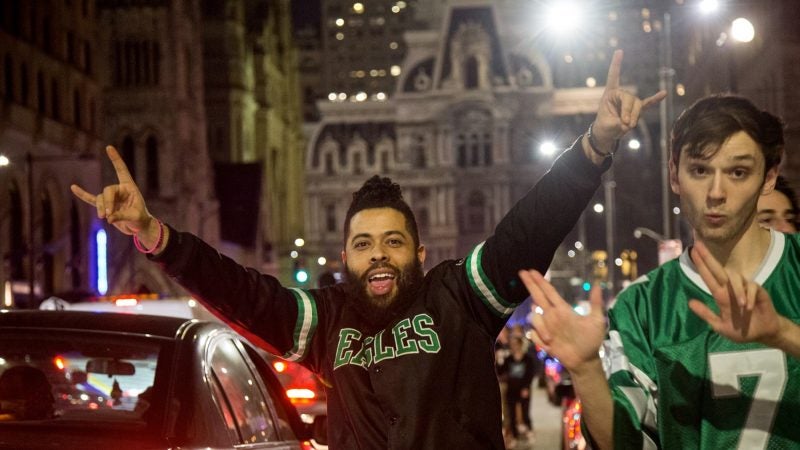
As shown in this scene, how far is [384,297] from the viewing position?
4.61 metres

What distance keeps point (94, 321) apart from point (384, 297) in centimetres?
158

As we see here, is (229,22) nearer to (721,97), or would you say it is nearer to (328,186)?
(328,186)

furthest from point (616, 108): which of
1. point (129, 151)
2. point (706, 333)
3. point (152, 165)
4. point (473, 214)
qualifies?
point (473, 214)

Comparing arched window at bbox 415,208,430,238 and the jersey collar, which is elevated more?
arched window at bbox 415,208,430,238

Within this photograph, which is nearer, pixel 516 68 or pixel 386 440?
pixel 386 440

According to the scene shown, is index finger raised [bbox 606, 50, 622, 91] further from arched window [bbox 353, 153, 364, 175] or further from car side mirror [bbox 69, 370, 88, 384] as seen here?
arched window [bbox 353, 153, 364, 175]

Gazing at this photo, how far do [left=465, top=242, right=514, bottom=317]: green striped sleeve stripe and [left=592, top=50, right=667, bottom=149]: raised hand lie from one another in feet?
2.37

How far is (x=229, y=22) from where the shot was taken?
8256 centimetres

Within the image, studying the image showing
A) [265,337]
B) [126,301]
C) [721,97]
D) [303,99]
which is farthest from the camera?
[303,99]

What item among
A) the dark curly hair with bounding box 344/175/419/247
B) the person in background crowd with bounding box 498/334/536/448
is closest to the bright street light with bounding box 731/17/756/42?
the person in background crowd with bounding box 498/334/536/448

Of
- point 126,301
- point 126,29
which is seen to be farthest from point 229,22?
point 126,301

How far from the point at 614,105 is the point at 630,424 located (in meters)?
1.04

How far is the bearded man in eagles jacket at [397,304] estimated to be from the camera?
4441mm

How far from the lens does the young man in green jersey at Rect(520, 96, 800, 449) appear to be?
11.6 feet
